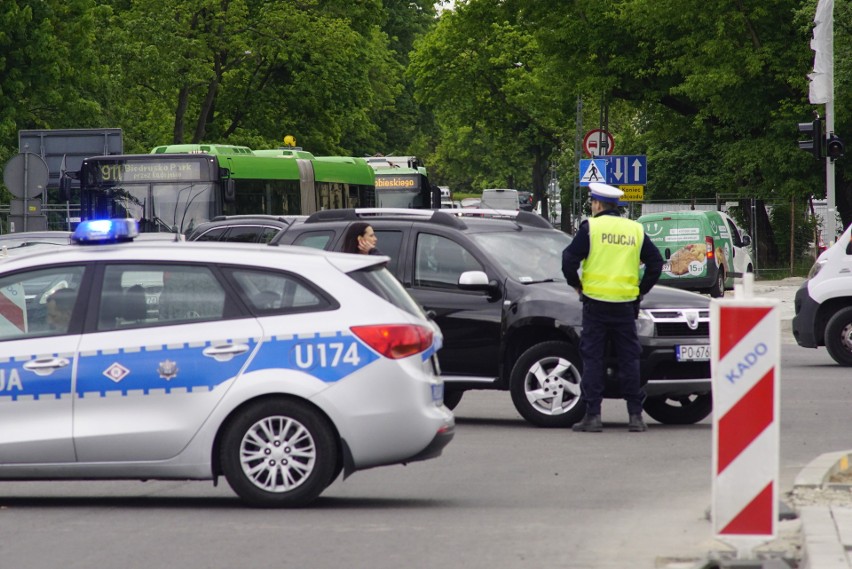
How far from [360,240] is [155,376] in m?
4.40

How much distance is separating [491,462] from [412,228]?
3079 millimetres

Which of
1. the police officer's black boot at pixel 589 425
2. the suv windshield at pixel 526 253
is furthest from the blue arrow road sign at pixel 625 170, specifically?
the police officer's black boot at pixel 589 425

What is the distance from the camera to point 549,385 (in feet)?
43.5

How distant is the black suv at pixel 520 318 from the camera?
13.0 meters

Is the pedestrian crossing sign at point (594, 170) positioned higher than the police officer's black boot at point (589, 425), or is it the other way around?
the pedestrian crossing sign at point (594, 170)

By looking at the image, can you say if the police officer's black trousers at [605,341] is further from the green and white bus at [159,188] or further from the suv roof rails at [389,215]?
the green and white bus at [159,188]

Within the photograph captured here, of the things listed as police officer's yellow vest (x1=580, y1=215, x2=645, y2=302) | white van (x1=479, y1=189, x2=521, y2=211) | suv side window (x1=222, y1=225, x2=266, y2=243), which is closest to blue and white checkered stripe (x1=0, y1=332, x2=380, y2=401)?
police officer's yellow vest (x1=580, y1=215, x2=645, y2=302)

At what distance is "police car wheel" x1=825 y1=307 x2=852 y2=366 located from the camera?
19.1m

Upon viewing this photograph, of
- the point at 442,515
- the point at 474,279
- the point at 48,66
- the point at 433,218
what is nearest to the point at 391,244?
the point at 433,218

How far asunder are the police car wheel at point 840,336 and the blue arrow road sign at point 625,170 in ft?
39.6

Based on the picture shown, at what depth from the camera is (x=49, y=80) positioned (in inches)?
1746

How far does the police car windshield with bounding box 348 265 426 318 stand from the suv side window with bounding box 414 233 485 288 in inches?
159

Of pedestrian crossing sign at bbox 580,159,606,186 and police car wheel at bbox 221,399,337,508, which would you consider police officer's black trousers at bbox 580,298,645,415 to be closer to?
police car wheel at bbox 221,399,337,508

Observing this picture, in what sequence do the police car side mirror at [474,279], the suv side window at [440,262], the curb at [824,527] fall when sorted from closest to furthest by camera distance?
1. the curb at [824,527]
2. the police car side mirror at [474,279]
3. the suv side window at [440,262]
